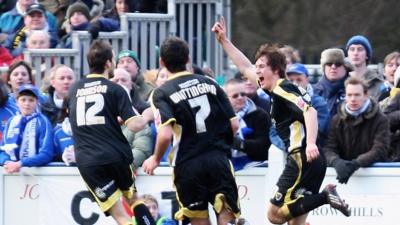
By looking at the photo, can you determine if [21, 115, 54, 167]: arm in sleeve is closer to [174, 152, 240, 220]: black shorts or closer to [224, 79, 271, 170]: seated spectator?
[224, 79, 271, 170]: seated spectator

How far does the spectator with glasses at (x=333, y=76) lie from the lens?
67.2 ft

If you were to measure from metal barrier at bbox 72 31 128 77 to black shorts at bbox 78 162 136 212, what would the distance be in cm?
403

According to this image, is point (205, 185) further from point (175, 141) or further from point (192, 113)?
point (192, 113)

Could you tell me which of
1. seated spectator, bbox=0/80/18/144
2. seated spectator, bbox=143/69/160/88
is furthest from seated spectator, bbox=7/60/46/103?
seated spectator, bbox=143/69/160/88

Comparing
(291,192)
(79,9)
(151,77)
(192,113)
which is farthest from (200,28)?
(192,113)

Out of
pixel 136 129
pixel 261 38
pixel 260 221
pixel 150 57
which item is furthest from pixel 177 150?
pixel 261 38

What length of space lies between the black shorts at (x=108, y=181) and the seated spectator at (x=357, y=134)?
2.11 meters

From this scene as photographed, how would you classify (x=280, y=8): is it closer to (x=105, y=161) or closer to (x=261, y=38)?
(x=261, y=38)

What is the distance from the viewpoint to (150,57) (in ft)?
76.8

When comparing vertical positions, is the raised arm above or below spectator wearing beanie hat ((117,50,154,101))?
above

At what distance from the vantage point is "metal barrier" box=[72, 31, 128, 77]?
74.5 feet

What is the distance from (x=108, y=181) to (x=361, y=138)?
2647 millimetres

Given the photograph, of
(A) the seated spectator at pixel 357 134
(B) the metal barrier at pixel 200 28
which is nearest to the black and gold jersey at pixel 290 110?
(A) the seated spectator at pixel 357 134

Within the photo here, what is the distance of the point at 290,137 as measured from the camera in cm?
1842
